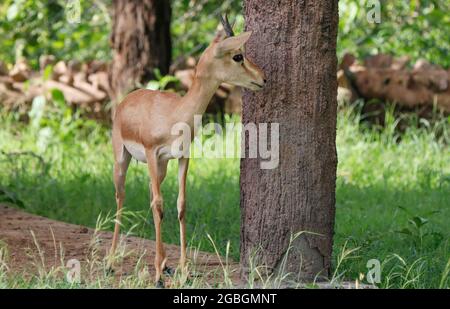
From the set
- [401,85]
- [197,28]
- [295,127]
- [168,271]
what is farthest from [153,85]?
[295,127]

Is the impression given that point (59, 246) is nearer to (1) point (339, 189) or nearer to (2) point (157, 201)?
(2) point (157, 201)

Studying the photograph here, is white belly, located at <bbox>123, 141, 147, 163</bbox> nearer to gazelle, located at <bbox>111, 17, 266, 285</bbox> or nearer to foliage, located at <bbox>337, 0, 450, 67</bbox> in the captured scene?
gazelle, located at <bbox>111, 17, 266, 285</bbox>

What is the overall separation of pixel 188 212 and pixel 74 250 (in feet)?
5.68

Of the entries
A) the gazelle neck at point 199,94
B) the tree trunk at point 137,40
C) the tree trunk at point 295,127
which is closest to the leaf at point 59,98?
the tree trunk at point 137,40

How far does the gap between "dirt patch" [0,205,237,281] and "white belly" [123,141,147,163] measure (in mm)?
510

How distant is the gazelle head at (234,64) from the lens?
468 cm

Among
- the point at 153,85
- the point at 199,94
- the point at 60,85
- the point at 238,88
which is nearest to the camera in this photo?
the point at 199,94

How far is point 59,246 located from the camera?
231 inches

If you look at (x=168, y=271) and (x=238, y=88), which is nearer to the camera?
(x=168, y=271)

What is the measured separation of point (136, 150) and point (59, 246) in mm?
1141

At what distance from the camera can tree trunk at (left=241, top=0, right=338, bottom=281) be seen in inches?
199

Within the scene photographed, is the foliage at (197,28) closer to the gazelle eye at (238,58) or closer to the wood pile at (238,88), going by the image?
the wood pile at (238,88)

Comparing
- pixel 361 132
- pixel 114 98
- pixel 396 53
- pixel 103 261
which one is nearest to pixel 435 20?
pixel 396 53

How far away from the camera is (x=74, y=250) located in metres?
5.79
